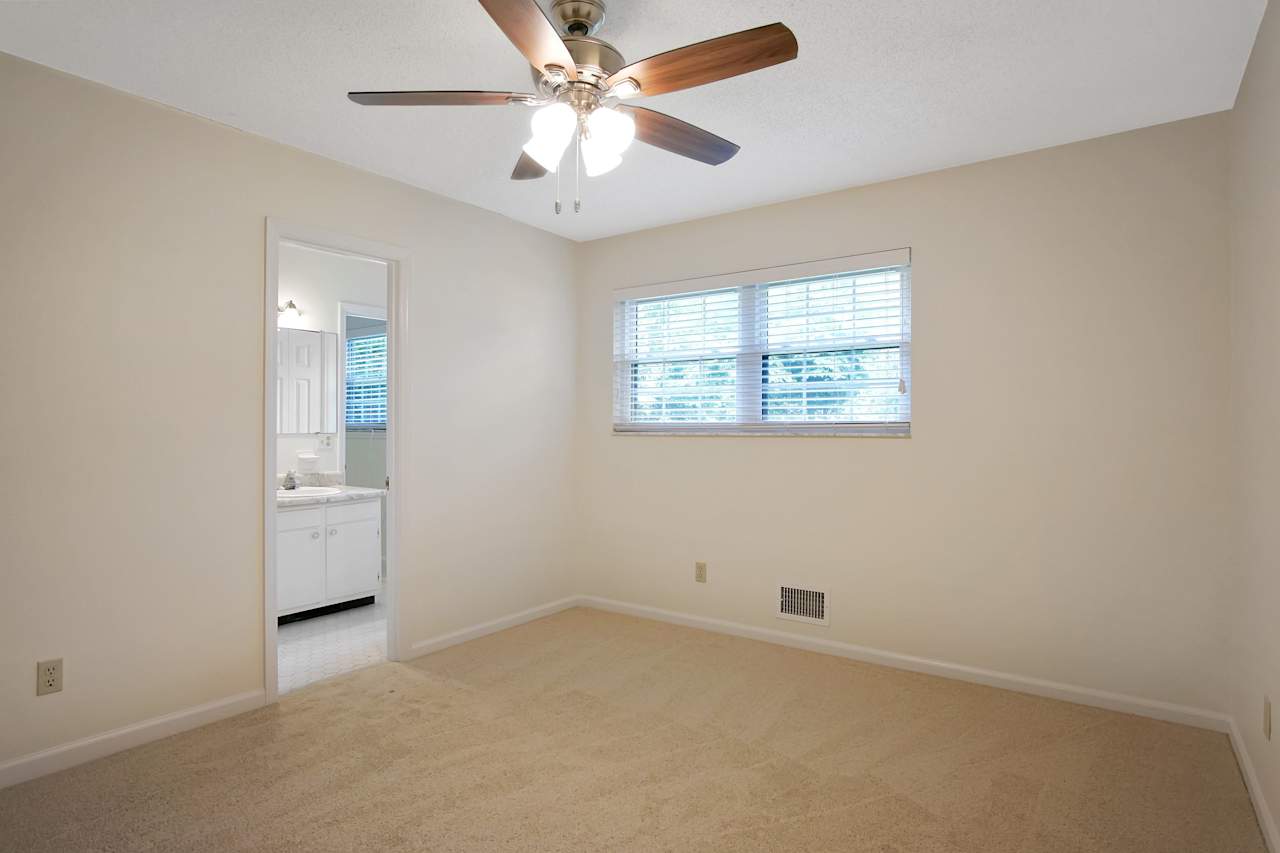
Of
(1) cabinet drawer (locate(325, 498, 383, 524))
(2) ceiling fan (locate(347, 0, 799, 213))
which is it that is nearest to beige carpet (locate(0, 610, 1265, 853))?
(1) cabinet drawer (locate(325, 498, 383, 524))

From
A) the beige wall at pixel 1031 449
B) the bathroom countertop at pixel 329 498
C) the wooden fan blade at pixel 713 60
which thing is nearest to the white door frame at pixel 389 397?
the bathroom countertop at pixel 329 498

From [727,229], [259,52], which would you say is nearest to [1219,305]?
[727,229]

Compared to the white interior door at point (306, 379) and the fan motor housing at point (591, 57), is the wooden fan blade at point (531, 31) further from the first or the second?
the white interior door at point (306, 379)

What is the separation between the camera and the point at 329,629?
4320mm

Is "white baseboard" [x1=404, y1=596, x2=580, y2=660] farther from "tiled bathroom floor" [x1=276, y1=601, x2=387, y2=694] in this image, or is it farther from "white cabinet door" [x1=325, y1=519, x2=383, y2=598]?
"white cabinet door" [x1=325, y1=519, x2=383, y2=598]

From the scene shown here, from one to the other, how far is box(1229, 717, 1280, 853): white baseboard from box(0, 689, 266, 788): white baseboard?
12.1ft

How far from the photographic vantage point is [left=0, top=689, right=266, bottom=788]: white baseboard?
7.81ft

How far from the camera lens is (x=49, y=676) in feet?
8.08

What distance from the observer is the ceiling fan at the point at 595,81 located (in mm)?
1737

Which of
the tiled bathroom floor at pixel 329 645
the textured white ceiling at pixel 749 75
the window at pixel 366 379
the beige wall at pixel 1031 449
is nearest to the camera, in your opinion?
the textured white ceiling at pixel 749 75

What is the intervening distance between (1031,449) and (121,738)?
3982mm

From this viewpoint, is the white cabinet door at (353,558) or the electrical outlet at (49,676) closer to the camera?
the electrical outlet at (49,676)

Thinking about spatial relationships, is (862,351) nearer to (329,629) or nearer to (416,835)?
(416,835)

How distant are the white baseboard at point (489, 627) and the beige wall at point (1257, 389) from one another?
3474 mm
